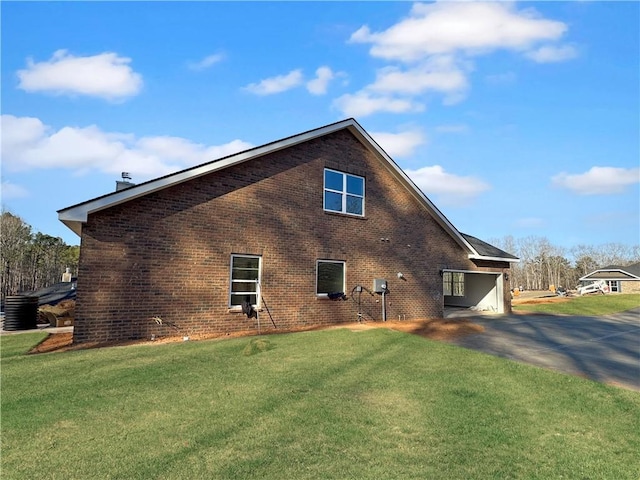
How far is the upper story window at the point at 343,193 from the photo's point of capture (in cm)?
1411

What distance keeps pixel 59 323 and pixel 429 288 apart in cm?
1487

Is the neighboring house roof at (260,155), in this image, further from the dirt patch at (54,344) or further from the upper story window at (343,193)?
the dirt patch at (54,344)

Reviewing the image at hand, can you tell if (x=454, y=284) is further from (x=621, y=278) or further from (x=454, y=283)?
(x=621, y=278)

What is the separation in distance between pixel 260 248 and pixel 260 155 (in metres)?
3.03

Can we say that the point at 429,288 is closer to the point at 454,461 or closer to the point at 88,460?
the point at 454,461

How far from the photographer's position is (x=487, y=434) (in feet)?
13.6

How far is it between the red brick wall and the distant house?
46151 mm

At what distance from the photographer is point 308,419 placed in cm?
443

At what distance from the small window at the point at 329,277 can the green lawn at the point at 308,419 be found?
5.89 m

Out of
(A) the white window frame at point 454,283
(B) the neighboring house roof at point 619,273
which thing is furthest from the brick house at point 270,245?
(B) the neighboring house roof at point 619,273

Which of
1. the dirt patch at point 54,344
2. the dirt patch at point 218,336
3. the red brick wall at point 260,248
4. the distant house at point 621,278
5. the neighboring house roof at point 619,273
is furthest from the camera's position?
the neighboring house roof at point 619,273

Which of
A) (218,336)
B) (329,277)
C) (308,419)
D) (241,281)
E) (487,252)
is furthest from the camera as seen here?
(487,252)

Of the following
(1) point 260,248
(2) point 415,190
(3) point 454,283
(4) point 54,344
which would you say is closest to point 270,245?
(1) point 260,248

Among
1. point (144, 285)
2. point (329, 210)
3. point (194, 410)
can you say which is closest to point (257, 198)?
point (329, 210)
